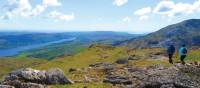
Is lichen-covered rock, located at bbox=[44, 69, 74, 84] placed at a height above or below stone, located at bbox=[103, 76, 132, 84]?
above

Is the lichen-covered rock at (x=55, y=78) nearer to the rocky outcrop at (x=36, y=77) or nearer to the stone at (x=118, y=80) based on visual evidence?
the rocky outcrop at (x=36, y=77)

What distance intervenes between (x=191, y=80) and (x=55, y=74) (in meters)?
17.6

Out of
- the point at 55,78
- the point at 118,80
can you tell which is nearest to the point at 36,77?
the point at 55,78

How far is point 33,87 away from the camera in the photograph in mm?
38156

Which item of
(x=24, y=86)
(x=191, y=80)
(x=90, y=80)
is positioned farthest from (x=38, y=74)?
(x=191, y=80)

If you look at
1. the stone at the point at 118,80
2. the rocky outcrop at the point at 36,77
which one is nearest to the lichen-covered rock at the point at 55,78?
the rocky outcrop at the point at 36,77

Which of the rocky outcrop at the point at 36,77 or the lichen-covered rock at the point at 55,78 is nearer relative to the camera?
the rocky outcrop at the point at 36,77

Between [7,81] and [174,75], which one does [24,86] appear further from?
[174,75]

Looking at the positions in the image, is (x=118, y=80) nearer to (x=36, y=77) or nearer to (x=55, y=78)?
(x=55, y=78)

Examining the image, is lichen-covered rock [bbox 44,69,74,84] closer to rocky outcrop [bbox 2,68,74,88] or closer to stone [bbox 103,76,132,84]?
rocky outcrop [bbox 2,68,74,88]

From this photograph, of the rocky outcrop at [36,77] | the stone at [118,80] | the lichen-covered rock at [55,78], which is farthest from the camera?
the stone at [118,80]

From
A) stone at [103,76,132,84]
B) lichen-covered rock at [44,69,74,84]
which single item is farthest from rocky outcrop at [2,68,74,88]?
stone at [103,76,132,84]

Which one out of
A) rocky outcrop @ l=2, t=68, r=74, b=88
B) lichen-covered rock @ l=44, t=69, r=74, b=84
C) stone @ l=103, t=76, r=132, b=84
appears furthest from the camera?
stone @ l=103, t=76, r=132, b=84

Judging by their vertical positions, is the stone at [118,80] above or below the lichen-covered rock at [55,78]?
below
